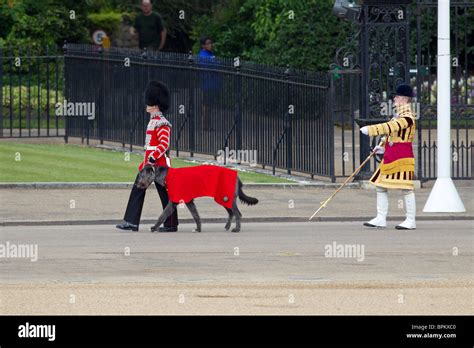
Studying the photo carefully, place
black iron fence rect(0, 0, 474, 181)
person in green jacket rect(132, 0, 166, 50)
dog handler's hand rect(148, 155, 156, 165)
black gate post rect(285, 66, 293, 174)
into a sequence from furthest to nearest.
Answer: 1. person in green jacket rect(132, 0, 166, 50)
2. black gate post rect(285, 66, 293, 174)
3. black iron fence rect(0, 0, 474, 181)
4. dog handler's hand rect(148, 155, 156, 165)

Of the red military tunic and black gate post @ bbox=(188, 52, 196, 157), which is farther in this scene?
black gate post @ bbox=(188, 52, 196, 157)

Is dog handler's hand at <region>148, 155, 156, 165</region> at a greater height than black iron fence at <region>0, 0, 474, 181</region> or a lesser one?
lesser

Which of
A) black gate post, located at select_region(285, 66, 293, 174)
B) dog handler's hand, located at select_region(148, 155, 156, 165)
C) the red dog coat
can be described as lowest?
the red dog coat

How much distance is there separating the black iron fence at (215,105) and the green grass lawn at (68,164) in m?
0.65

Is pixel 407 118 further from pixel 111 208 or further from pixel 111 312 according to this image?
pixel 111 312

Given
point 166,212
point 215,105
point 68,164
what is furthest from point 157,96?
point 215,105

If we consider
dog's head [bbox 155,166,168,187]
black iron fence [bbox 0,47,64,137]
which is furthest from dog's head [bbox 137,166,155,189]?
black iron fence [bbox 0,47,64,137]

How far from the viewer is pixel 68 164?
82.3 feet

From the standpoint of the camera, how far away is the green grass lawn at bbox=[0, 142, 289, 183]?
2358cm

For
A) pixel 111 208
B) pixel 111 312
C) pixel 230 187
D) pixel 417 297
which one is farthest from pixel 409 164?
pixel 111 312

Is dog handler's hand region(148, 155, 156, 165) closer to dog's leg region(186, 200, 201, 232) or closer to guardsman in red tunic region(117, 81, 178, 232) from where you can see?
guardsman in red tunic region(117, 81, 178, 232)

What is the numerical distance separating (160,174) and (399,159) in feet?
9.11

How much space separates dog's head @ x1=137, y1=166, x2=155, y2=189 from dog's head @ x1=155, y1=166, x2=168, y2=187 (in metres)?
0.05

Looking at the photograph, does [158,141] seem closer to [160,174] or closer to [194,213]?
[160,174]
